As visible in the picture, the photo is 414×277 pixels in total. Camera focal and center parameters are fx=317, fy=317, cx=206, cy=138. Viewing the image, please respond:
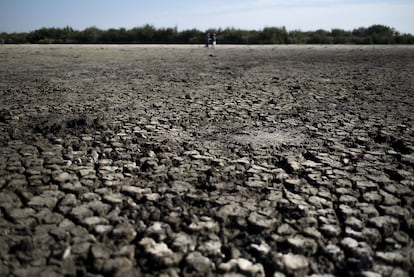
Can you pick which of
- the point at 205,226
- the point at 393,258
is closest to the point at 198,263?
the point at 205,226

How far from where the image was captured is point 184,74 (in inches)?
301

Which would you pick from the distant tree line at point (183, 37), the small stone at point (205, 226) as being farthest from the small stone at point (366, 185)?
the distant tree line at point (183, 37)

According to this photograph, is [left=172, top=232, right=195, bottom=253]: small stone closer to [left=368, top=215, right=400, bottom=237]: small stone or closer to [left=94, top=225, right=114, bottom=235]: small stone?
[left=94, top=225, right=114, bottom=235]: small stone

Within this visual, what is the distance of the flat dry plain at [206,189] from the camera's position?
1.53 m

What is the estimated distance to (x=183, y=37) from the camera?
31125 millimetres

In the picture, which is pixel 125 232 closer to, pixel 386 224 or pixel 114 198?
pixel 114 198

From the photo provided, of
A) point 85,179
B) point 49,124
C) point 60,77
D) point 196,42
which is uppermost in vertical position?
point 196,42

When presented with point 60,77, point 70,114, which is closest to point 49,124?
point 70,114

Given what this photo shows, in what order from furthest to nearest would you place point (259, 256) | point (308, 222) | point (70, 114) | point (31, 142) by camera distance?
point (70, 114) → point (31, 142) → point (308, 222) → point (259, 256)

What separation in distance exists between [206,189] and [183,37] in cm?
3080

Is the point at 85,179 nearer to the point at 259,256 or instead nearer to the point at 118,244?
the point at 118,244

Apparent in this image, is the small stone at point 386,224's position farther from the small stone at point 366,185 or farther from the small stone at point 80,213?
the small stone at point 80,213

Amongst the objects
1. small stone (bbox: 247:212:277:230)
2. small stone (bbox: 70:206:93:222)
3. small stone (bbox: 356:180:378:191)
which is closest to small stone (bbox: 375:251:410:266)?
small stone (bbox: 247:212:277:230)

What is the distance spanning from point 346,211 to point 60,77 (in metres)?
6.63
